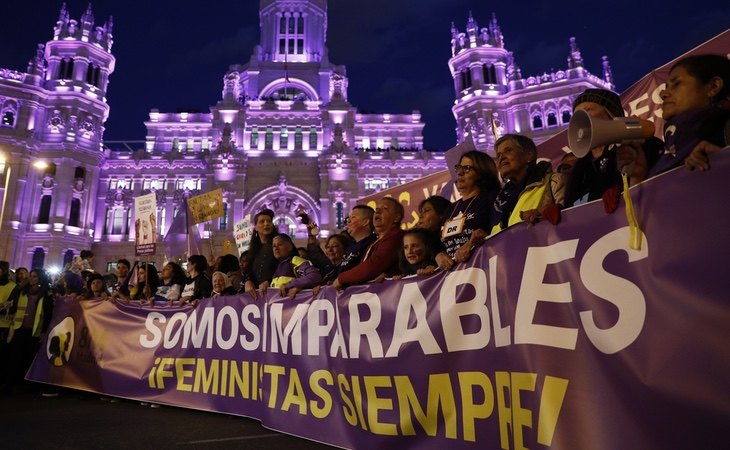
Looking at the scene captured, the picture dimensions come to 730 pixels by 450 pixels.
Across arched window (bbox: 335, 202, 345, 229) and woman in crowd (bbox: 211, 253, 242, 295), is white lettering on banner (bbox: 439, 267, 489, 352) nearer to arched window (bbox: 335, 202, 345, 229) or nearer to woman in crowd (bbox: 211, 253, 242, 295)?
woman in crowd (bbox: 211, 253, 242, 295)

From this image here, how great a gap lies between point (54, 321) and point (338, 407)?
6.84 metres

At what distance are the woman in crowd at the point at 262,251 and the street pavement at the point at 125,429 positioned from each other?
1794 mm

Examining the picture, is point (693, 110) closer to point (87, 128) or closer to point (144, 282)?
point (144, 282)

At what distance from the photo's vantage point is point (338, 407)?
12.9 ft

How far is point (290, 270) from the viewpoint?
572cm

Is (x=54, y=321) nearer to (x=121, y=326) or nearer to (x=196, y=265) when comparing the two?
(x=121, y=326)

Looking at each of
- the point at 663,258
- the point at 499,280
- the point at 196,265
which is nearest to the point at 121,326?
the point at 196,265

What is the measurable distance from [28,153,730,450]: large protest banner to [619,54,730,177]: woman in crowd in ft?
0.96

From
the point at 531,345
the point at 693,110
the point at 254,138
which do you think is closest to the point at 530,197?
the point at 693,110

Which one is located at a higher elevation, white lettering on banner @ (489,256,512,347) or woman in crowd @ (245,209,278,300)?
woman in crowd @ (245,209,278,300)

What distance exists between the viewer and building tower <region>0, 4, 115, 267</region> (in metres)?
36.3

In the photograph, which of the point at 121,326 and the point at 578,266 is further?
the point at 121,326

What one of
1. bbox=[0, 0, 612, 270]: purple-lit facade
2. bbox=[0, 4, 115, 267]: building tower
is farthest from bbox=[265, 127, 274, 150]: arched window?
bbox=[0, 4, 115, 267]: building tower

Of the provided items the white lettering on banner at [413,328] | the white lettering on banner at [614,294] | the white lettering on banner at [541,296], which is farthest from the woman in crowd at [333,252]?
the white lettering on banner at [614,294]
